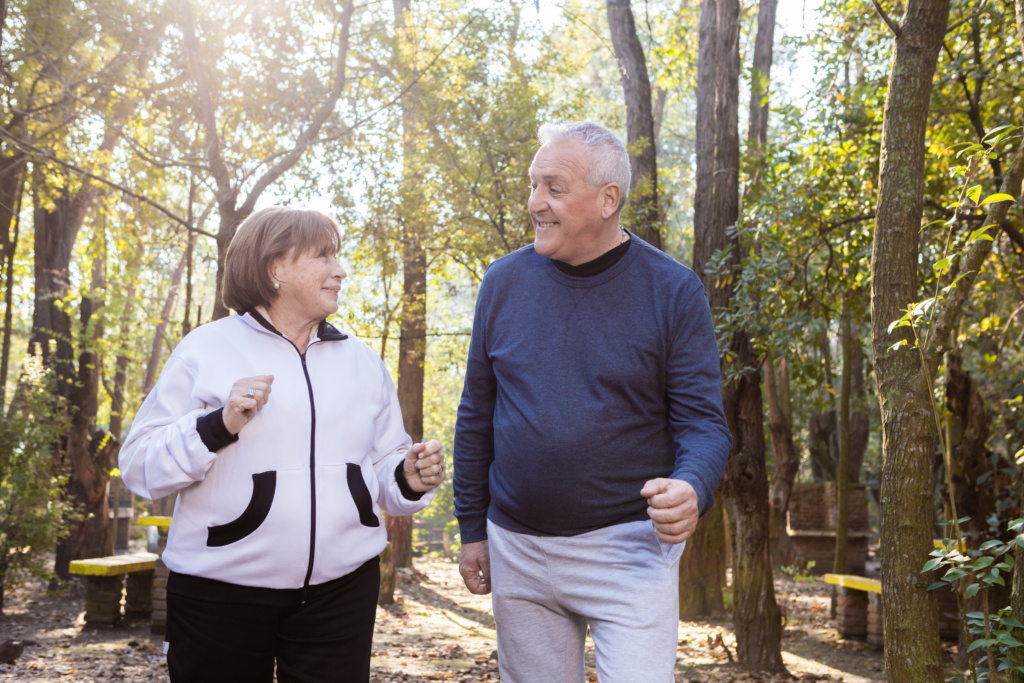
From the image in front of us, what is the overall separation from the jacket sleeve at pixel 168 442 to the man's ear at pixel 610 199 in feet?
4.19

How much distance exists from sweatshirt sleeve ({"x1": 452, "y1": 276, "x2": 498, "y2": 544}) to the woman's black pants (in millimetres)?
349

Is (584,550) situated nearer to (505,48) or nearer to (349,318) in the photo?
(505,48)

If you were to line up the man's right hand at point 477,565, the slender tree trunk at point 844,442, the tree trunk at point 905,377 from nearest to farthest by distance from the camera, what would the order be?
the man's right hand at point 477,565 → the tree trunk at point 905,377 → the slender tree trunk at point 844,442

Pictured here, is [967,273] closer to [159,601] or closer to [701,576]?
[159,601]

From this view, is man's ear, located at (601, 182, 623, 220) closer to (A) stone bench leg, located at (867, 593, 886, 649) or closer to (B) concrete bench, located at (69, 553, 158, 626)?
(B) concrete bench, located at (69, 553, 158, 626)

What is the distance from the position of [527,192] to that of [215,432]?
323 inches

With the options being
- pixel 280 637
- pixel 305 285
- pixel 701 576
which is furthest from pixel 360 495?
pixel 701 576

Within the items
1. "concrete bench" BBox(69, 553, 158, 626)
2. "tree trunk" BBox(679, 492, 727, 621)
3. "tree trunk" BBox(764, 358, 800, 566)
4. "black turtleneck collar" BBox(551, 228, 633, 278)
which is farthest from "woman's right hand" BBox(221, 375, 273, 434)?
"tree trunk" BBox(764, 358, 800, 566)

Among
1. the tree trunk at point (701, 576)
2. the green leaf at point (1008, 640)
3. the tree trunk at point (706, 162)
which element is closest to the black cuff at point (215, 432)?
the green leaf at point (1008, 640)

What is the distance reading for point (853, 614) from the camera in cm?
1031

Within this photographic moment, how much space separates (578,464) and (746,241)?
5.93m

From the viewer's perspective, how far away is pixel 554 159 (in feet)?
9.05

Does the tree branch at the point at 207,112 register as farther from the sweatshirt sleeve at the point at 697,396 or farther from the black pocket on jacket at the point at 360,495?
the sweatshirt sleeve at the point at 697,396

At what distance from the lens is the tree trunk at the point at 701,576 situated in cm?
1147
